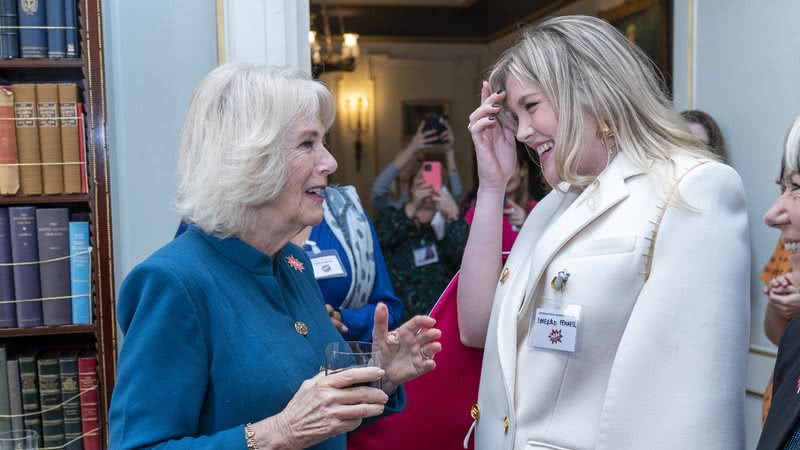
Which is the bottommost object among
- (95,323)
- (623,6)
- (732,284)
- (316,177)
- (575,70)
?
(95,323)

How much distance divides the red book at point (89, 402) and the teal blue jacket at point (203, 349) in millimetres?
1373

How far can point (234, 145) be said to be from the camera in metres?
1.53

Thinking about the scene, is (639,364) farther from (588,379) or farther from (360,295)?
(360,295)

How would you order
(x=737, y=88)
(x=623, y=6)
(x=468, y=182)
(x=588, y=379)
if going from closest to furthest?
(x=588, y=379) → (x=737, y=88) → (x=623, y=6) → (x=468, y=182)

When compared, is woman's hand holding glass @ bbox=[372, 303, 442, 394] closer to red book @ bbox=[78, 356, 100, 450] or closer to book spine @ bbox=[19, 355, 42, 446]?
red book @ bbox=[78, 356, 100, 450]

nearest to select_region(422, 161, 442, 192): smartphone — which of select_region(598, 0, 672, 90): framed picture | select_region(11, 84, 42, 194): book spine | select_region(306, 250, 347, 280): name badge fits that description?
select_region(598, 0, 672, 90): framed picture

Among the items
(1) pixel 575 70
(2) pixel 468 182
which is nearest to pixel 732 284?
(1) pixel 575 70

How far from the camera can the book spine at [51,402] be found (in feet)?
8.69

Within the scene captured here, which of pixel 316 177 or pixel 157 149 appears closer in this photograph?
pixel 316 177

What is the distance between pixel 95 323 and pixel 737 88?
2921 millimetres

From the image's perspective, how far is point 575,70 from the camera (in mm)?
1795

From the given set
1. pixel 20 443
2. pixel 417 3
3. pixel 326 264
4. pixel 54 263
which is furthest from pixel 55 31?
pixel 417 3

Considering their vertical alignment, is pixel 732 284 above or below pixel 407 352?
above

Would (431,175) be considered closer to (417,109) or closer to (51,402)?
(51,402)
